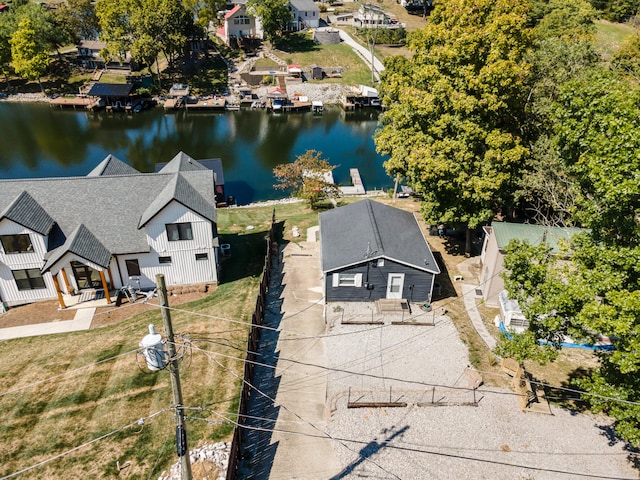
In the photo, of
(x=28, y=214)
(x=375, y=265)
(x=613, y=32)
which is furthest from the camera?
(x=613, y=32)

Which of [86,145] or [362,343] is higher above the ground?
[362,343]

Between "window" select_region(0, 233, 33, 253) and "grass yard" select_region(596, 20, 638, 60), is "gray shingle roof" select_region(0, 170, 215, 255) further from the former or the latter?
"grass yard" select_region(596, 20, 638, 60)

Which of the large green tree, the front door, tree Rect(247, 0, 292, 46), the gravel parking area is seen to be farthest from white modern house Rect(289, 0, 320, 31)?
the gravel parking area

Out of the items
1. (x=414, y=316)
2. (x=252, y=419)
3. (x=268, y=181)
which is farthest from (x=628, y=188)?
(x=268, y=181)

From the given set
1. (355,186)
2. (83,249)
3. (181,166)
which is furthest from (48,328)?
(355,186)

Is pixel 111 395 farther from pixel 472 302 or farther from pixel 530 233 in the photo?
pixel 530 233

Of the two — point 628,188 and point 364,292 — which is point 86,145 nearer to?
point 364,292
